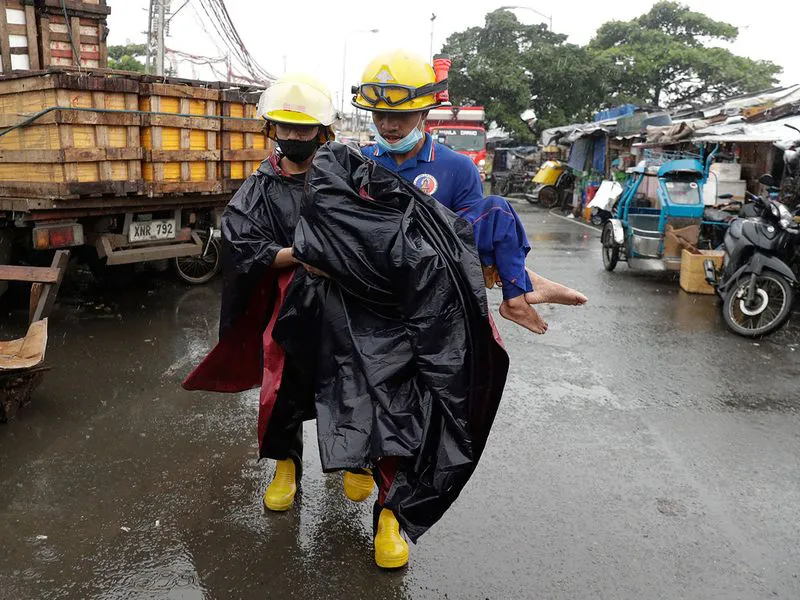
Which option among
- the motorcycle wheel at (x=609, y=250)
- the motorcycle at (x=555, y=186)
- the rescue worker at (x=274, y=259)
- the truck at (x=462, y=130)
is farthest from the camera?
the truck at (x=462, y=130)

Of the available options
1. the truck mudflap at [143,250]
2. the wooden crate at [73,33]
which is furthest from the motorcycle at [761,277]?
the wooden crate at [73,33]

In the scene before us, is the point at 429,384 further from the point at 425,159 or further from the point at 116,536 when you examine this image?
the point at 116,536

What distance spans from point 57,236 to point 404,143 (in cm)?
416

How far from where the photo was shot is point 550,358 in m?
5.77

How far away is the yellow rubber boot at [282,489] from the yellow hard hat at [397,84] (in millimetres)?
1653

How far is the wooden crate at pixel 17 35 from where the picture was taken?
28.9 feet

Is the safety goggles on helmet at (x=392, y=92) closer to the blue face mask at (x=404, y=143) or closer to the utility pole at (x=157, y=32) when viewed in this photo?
the blue face mask at (x=404, y=143)

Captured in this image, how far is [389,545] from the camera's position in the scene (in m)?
2.76

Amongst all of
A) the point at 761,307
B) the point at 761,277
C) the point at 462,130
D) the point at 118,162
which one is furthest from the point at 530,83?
the point at 118,162

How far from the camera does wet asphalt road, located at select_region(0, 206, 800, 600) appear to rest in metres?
2.71

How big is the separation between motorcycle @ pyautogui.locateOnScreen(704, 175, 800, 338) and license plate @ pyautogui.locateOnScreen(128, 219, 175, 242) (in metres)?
5.50

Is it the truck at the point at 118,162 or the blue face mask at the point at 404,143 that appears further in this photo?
the truck at the point at 118,162

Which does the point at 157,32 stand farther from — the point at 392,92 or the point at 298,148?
the point at 392,92

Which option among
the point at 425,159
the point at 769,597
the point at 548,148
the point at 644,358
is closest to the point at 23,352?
the point at 425,159
